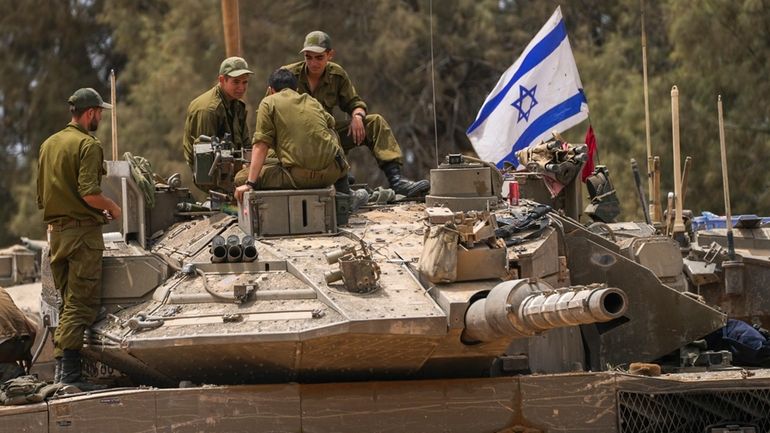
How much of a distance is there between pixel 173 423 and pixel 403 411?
63.1 inches

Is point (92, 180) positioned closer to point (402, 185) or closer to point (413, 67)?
point (402, 185)

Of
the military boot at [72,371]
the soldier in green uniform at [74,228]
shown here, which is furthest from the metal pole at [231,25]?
the military boot at [72,371]

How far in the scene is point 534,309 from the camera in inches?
467

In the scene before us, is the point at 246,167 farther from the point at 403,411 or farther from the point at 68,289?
the point at 403,411

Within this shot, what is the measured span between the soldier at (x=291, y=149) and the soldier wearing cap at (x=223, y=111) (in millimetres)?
1594

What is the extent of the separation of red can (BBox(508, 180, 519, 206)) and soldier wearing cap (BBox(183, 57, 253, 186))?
2427 millimetres

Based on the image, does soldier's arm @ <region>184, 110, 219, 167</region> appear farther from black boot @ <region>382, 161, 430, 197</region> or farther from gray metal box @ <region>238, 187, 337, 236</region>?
gray metal box @ <region>238, 187, 337, 236</region>

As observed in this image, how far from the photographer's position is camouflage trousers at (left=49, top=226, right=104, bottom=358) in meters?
13.6

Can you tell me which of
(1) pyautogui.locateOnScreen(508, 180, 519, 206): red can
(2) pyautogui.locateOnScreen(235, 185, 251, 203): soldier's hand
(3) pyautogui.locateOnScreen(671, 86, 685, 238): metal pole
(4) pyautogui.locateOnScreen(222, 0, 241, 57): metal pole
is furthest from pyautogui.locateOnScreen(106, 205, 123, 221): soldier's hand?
(3) pyautogui.locateOnScreen(671, 86, 685, 238): metal pole

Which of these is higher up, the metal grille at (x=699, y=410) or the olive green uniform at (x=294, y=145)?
the olive green uniform at (x=294, y=145)

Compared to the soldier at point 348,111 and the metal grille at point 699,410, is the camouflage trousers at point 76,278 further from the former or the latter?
the metal grille at point 699,410

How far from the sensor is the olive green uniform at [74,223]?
13.7 m

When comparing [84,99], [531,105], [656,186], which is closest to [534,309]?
[84,99]

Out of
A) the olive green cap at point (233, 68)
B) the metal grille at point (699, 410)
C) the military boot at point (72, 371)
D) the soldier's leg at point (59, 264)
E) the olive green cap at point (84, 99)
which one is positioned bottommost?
the metal grille at point (699, 410)
